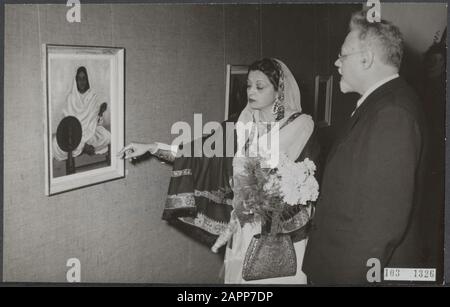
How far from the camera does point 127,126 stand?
2258mm

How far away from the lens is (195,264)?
2293 mm

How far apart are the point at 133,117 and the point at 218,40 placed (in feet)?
1.42

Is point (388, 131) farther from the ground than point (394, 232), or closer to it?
farther from the ground

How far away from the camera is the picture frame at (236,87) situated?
2244 millimetres

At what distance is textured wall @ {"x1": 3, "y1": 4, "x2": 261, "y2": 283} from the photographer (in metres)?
2.24

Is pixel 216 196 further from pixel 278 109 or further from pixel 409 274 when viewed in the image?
pixel 409 274

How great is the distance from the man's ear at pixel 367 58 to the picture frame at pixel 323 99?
0.42ft

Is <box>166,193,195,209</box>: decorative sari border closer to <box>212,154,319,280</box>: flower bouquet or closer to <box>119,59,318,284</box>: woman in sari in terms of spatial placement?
<box>119,59,318,284</box>: woman in sari

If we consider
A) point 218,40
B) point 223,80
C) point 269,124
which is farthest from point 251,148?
point 218,40

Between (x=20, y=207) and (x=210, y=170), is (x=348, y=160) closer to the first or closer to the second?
(x=210, y=170)

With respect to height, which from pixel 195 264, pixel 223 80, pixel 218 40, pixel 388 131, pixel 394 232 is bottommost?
pixel 195 264

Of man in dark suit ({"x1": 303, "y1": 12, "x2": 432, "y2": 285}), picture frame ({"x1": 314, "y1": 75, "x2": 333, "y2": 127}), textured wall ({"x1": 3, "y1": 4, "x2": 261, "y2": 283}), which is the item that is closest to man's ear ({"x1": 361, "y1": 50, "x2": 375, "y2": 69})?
man in dark suit ({"x1": 303, "y1": 12, "x2": 432, "y2": 285})

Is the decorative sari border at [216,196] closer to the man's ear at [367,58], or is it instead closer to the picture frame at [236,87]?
the picture frame at [236,87]

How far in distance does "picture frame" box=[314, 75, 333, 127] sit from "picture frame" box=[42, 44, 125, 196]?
730 mm
